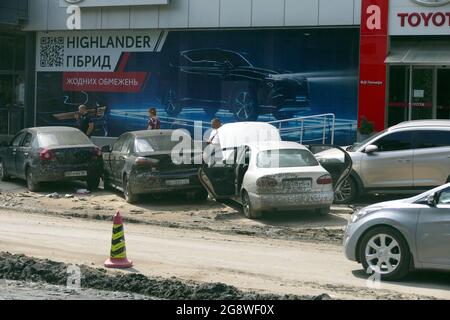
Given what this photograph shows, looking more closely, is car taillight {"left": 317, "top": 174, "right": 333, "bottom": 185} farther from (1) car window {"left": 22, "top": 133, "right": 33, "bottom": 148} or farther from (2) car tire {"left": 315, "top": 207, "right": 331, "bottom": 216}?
(1) car window {"left": 22, "top": 133, "right": 33, "bottom": 148}

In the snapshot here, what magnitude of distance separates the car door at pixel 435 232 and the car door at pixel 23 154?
11.7 metres

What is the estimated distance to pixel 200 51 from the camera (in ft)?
81.0

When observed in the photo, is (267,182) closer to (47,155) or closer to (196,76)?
(47,155)

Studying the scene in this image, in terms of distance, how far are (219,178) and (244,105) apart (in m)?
9.41

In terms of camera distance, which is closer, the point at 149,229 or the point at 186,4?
the point at 149,229

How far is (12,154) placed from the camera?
1931 centimetres

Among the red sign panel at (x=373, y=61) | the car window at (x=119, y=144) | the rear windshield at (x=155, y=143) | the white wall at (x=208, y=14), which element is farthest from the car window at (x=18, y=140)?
the red sign panel at (x=373, y=61)

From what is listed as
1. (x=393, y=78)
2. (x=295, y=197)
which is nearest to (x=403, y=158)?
(x=295, y=197)

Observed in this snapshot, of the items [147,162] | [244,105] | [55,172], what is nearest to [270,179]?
[147,162]

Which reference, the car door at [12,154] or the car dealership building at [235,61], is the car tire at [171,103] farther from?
the car door at [12,154]

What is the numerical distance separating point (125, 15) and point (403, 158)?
13146 mm

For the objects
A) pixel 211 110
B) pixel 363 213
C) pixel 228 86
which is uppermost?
pixel 228 86
